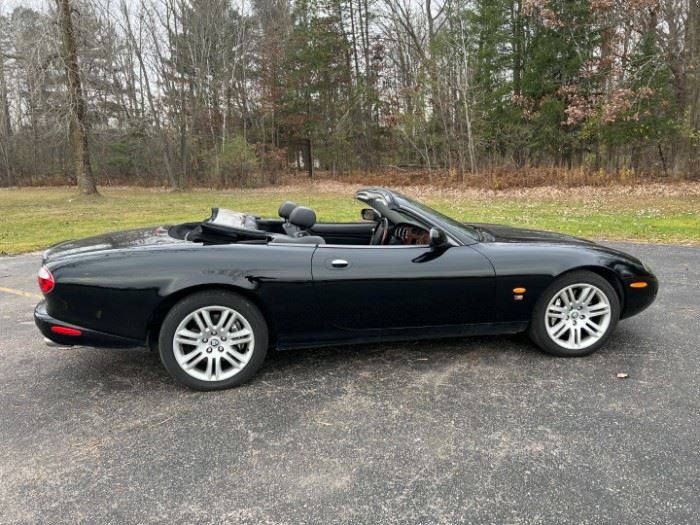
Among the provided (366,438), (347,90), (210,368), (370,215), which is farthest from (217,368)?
(347,90)

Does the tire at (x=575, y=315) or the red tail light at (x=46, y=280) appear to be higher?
the red tail light at (x=46, y=280)

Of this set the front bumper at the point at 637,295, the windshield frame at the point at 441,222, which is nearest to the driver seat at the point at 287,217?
the windshield frame at the point at 441,222

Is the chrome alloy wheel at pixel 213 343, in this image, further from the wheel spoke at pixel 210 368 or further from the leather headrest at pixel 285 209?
the leather headrest at pixel 285 209

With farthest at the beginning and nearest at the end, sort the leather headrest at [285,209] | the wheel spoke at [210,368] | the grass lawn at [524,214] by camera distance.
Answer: the grass lawn at [524,214] < the leather headrest at [285,209] < the wheel spoke at [210,368]

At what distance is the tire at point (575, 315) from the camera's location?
337cm

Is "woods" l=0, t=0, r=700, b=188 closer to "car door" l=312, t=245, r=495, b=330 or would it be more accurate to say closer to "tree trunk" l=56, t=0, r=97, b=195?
"tree trunk" l=56, t=0, r=97, b=195

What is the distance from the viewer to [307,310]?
3.07 metres

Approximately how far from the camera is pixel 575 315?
3.42m

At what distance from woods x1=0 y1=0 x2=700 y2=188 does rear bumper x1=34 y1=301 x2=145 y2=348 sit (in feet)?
58.9

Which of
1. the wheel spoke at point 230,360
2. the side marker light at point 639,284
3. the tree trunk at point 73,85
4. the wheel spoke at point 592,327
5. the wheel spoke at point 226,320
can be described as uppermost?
the tree trunk at point 73,85

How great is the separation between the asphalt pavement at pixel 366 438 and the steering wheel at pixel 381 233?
2.80 ft

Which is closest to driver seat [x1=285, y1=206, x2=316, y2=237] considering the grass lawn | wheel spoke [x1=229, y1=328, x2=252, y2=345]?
wheel spoke [x1=229, y1=328, x2=252, y2=345]

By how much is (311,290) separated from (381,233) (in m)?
1.08

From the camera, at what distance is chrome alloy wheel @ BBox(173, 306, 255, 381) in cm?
295
